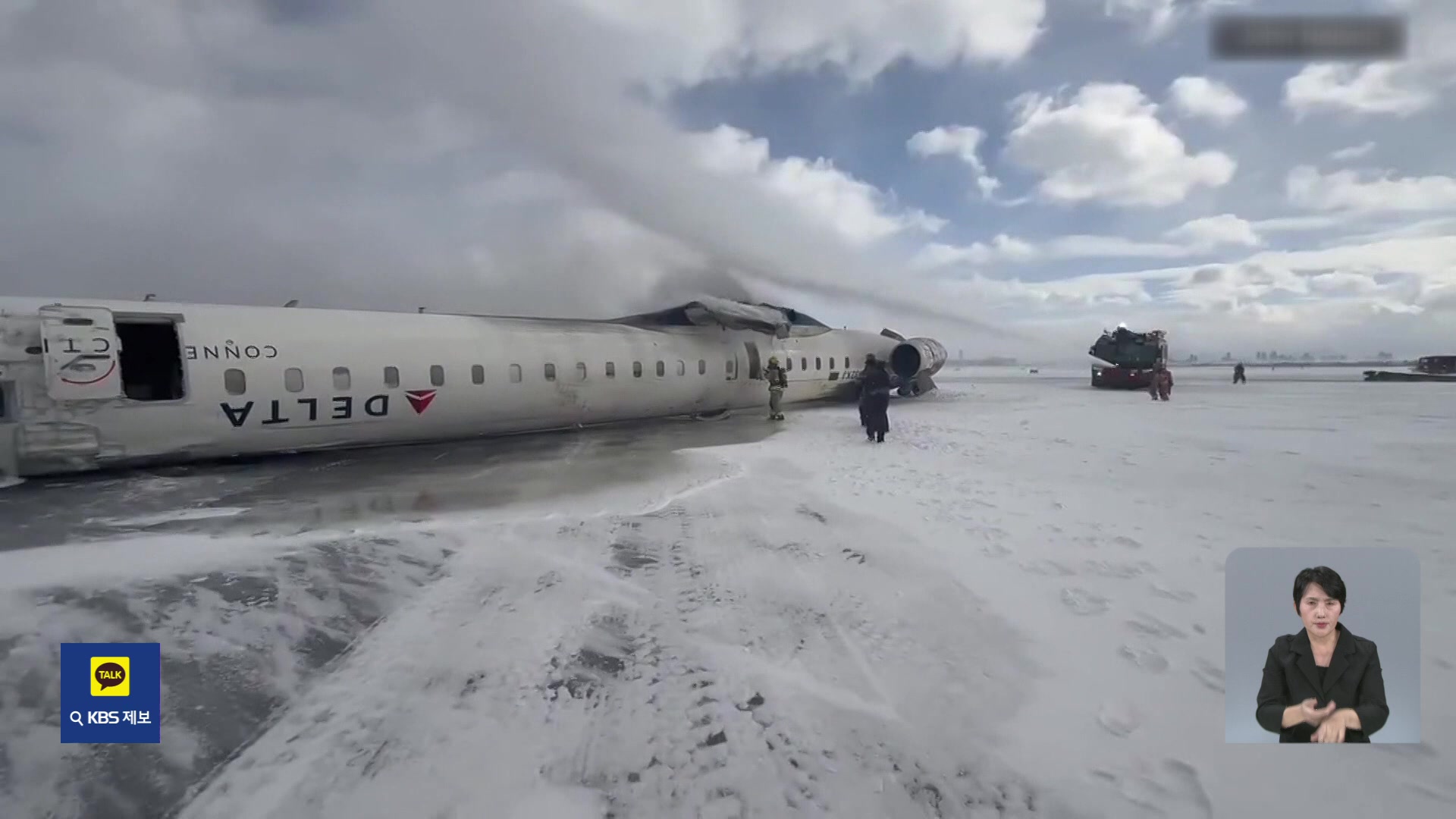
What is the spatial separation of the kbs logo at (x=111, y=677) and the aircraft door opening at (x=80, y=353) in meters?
6.04

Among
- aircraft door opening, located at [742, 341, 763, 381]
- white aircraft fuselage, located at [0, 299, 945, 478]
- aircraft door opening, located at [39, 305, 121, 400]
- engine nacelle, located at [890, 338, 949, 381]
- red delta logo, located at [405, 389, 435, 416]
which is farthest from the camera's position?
engine nacelle, located at [890, 338, 949, 381]

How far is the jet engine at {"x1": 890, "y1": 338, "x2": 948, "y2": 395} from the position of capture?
17469 mm

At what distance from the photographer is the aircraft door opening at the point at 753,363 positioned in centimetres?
1418

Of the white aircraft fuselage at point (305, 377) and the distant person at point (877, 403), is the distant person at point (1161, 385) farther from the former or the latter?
the white aircraft fuselage at point (305, 377)

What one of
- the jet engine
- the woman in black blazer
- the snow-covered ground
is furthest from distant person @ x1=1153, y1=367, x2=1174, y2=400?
the woman in black blazer

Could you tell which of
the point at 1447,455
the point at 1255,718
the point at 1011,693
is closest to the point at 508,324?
the point at 1011,693

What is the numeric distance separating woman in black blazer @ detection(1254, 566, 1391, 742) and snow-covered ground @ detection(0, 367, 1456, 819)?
0.48 feet

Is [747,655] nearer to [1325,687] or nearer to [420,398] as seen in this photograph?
[1325,687]

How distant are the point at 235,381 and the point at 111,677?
618cm

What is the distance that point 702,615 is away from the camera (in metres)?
3.69

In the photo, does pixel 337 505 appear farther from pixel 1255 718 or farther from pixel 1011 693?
pixel 1255 718

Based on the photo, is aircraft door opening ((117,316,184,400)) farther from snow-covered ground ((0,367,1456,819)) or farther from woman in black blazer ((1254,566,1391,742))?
woman in black blazer ((1254,566,1391,742))

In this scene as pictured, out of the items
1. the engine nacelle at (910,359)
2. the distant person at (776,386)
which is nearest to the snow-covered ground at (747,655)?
the distant person at (776,386)

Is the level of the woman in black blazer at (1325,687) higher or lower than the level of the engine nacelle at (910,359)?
lower
